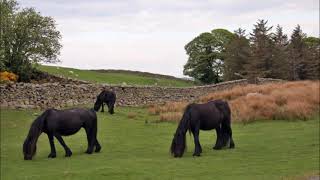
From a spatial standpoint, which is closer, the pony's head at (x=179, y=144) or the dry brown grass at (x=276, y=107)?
the pony's head at (x=179, y=144)

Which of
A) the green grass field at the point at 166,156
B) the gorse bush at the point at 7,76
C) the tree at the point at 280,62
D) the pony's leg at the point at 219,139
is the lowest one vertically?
the green grass field at the point at 166,156

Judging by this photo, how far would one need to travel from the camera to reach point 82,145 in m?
21.1

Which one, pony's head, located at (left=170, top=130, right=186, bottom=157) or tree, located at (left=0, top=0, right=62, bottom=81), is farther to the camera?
tree, located at (left=0, top=0, right=62, bottom=81)

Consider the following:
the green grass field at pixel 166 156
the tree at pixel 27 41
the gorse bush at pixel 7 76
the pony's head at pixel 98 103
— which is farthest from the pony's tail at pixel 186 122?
the tree at pixel 27 41

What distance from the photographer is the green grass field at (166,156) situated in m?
14.3

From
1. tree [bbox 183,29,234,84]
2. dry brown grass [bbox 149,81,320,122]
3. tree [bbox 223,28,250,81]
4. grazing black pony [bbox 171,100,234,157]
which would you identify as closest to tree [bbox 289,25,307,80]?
tree [bbox 223,28,250,81]

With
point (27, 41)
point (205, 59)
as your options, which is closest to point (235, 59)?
point (205, 59)

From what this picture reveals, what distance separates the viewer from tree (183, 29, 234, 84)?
2975 inches

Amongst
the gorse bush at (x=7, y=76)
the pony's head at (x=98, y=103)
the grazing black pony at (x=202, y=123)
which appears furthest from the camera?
the gorse bush at (x=7, y=76)

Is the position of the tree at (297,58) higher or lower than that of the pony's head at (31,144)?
higher

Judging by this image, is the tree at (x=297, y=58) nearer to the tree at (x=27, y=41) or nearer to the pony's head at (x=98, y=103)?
the tree at (x=27, y=41)

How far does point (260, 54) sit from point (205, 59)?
13618 millimetres

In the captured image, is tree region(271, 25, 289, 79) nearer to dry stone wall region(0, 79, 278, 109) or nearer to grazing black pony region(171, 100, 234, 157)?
dry stone wall region(0, 79, 278, 109)

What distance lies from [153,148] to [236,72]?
50.4 meters
